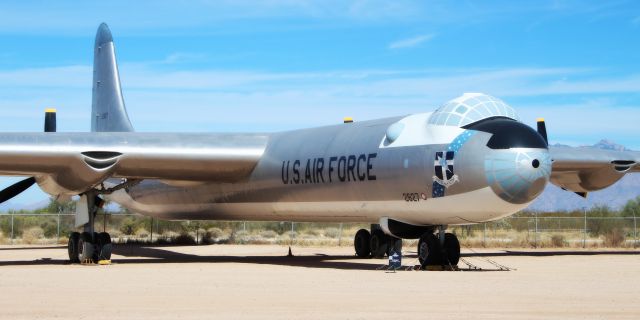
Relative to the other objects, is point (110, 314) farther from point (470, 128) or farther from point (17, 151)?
point (17, 151)

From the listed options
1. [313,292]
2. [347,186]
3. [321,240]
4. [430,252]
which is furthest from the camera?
[321,240]

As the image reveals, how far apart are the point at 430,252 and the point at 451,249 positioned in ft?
2.23

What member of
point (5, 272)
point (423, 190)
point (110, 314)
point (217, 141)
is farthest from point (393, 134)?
point (110, 314)

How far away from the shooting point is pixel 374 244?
108 ft

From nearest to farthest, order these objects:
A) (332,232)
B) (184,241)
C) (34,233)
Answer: (184,241) → (34,233) → (332,232)

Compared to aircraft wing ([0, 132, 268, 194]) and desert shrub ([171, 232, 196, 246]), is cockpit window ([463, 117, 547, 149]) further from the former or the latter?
desert shrub ([171, 232, 196, 246])

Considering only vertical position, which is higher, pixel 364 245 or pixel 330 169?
pixel 330 169

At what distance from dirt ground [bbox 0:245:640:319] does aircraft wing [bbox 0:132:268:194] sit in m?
2.81

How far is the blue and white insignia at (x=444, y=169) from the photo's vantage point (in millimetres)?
22781

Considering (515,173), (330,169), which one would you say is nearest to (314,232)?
(330,169)

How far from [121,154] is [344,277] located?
961 cm

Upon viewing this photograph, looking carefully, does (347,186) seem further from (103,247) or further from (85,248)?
(85,248)

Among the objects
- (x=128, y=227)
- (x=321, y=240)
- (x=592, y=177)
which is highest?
(x=592, y=177)

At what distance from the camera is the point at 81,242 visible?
28.9 meters
